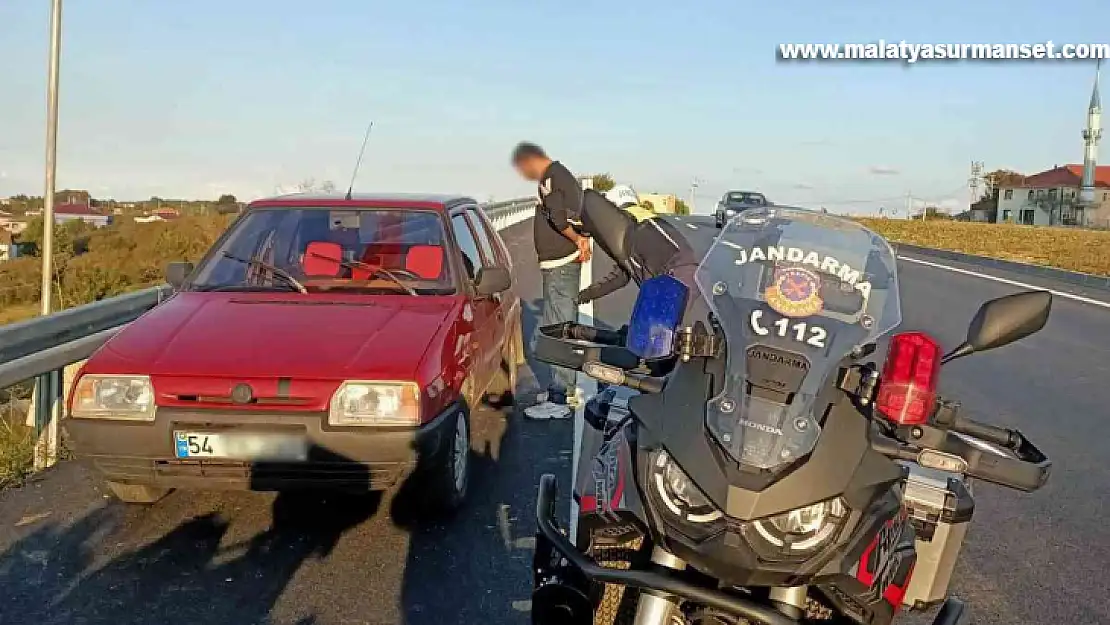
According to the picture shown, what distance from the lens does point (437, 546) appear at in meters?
5.00

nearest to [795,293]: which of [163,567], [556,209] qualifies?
[556,209]

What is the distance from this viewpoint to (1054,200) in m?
103

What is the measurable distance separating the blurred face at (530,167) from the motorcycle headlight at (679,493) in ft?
12.6

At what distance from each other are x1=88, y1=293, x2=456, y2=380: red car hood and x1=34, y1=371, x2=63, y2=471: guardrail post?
1.02 meters

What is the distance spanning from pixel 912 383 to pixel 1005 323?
0.93 ft

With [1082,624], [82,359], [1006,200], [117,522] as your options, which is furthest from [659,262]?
[1006,200]

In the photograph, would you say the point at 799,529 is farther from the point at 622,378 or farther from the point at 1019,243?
the point at 1019,243

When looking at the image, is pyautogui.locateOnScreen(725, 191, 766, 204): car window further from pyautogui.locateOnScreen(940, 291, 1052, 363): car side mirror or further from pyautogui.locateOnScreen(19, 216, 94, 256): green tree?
pyautogui.locateOnScreen(940, 291, 1052, 363): car side mirror

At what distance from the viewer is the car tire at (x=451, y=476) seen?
17.1 feet

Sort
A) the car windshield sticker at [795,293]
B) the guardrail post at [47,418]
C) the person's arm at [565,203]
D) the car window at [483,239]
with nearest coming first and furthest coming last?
1. the car windshield sticker at [795,293]
2. the person's arm at [565,203]
3. the guardrail post at [47,418]
4. the car window at [483,239]

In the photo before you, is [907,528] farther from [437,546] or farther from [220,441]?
[220,441]

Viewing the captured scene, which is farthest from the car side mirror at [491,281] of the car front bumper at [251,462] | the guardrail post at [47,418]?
the guardrail post at [47,418]

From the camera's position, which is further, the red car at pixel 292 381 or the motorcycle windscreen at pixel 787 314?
the red car at pixel 292 381

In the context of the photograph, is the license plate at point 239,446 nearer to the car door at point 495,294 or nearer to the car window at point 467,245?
the car window at point 467,245
